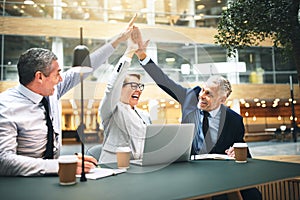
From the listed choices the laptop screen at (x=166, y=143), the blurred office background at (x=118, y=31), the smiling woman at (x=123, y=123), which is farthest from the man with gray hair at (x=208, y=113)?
the blurred office background at (x=118, y=31)

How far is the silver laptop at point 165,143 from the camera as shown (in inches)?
58.4

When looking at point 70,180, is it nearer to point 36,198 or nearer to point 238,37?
point 36,198

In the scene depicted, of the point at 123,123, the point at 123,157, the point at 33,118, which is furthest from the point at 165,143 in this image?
the point at 33,118

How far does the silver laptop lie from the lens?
1.48 meters

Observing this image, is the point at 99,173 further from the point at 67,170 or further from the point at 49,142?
the point at 49,142

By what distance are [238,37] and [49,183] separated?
2885 mm

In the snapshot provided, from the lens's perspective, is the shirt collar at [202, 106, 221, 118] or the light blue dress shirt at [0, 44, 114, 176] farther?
the shirt collar at [202, 106, 221, 118]

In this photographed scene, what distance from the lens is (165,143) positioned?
60.2 inches

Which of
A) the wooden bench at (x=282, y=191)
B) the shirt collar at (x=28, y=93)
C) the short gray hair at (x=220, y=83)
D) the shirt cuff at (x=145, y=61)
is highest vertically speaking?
the shirt cuff at (x=145, y=61)

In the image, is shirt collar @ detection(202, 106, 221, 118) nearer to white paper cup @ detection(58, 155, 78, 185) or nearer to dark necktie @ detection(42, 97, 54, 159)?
dark necktie @ detection(42, 97, 54, 159)

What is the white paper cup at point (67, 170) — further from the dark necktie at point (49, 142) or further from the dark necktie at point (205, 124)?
the dark necktie at point (205, 124)

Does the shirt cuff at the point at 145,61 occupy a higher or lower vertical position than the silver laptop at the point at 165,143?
higher

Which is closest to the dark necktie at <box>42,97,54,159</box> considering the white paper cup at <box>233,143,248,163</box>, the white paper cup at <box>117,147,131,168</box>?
the white paper cup at <box>117,147,131,168</box>

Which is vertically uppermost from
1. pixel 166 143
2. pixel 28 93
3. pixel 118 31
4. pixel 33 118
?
pixel 118 31
